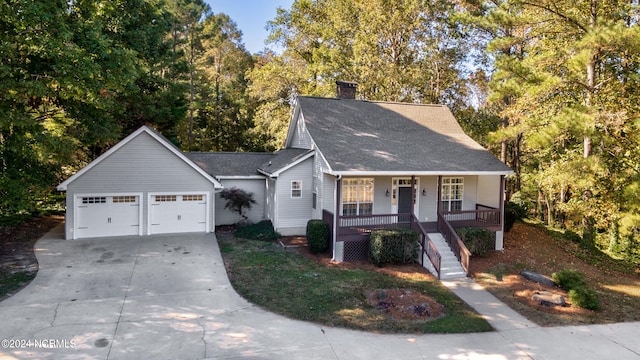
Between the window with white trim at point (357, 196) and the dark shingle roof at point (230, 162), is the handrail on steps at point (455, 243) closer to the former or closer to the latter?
the window with white trim at point (357, 196)

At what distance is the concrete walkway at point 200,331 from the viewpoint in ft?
25.2

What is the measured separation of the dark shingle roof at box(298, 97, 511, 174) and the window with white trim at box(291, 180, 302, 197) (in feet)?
7.37

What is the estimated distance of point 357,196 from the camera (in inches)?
634

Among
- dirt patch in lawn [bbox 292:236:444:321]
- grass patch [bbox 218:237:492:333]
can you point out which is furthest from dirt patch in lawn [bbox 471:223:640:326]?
dirt patch in lawn [bbox 292:236:444:321]

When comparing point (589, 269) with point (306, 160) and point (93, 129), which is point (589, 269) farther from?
point (93, 129)

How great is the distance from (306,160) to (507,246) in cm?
980

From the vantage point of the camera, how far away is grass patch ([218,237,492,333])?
9227 millimetres

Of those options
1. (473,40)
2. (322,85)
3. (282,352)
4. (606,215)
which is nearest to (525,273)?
(606,215)

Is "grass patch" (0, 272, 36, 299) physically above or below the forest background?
below

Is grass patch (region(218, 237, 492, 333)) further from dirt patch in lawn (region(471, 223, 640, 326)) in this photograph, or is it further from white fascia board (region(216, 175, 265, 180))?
white fascia board (region(216, 175, 265, 180))

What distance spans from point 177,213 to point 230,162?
4.30 meters

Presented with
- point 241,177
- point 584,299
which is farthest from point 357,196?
point 584,299

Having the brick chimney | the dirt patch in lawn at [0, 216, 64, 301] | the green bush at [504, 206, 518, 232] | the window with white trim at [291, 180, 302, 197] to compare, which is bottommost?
the dirt patch in lawn at [0, 216, 64, 301]

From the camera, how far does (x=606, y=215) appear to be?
15570 millimetres
